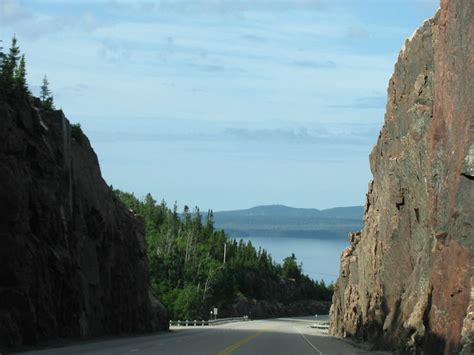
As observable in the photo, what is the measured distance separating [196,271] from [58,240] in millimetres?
110323

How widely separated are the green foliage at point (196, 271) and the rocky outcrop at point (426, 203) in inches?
2750

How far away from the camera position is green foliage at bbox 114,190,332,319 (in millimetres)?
132625

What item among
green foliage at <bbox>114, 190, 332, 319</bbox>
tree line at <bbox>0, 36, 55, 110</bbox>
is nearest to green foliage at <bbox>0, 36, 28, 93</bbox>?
tree line at <bbox>0, 36, 55, 110</bbox>

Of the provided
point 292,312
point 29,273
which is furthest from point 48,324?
point 292,312

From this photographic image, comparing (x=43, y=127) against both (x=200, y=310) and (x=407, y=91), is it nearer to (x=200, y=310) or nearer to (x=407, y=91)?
(x=407, y=91)

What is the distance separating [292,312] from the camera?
7308 inches

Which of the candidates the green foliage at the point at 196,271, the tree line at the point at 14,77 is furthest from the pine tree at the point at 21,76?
the green foliage at the point at 196,271

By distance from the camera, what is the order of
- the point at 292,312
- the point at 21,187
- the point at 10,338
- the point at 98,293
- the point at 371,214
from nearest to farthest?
the point at 10,338 < the point at 21,187 < the point at 98,293 < the point at 371,214 < the point at 292,312

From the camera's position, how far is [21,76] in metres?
46.6

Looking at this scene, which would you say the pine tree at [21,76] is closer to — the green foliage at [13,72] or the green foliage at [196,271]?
the green foliage at [13,72]

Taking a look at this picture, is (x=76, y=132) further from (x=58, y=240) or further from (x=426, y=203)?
(x=426, y=203)

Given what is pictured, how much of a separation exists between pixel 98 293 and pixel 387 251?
16.5 meters

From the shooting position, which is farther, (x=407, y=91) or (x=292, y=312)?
(x=292, y=312)

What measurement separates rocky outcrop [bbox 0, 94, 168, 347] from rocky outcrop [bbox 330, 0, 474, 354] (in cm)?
1529
